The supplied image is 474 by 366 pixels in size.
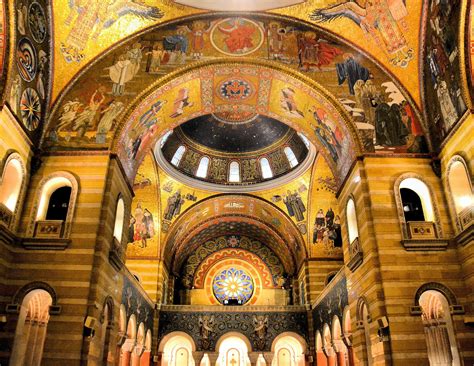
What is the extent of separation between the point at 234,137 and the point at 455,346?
58.8 ft

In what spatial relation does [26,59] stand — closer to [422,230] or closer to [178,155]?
[422,230]

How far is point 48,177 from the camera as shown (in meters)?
13.2

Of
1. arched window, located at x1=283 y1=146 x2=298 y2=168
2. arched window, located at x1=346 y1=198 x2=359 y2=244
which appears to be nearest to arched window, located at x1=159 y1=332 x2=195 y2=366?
arched window, located at x1=283 y1=146 x2=298 y2=168

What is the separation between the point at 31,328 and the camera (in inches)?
500

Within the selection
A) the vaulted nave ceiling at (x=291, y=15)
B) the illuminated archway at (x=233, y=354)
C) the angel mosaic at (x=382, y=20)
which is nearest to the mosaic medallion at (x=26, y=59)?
the vaulted nave ceiling at (x=291, y=15)

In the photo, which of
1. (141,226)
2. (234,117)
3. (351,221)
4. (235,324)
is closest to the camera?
(351,221)

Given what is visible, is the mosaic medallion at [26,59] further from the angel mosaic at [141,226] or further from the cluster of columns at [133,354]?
the angel mosaic at [141,226]

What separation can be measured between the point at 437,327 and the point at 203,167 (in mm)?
16675

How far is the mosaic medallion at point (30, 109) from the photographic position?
1262 centimetres

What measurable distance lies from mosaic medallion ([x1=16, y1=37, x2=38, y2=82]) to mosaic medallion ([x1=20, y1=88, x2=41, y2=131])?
0.44m

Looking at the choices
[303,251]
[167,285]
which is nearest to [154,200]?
[167,285]

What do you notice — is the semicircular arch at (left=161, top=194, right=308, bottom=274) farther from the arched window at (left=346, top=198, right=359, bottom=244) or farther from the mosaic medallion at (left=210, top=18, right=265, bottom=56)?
the mosaic medallion at (left=210, top=18, right=265, bottom=56)

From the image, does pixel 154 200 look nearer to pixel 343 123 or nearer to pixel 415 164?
pixel 343 123

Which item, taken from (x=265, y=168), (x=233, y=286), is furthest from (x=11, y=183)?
(x=233, y=286)
